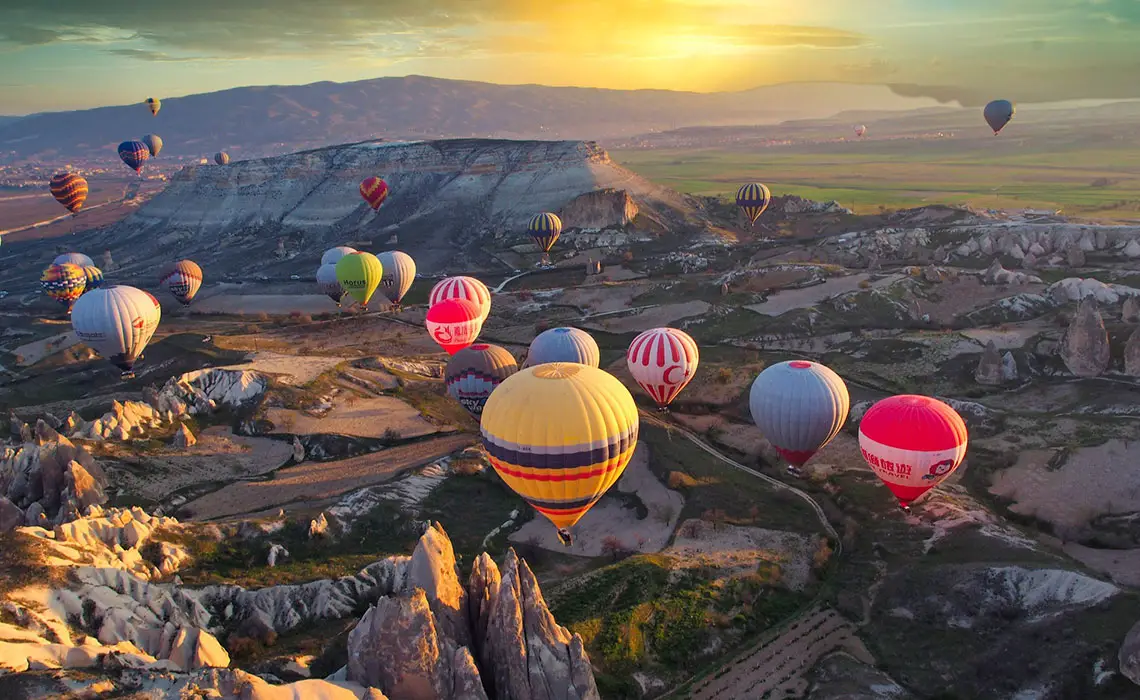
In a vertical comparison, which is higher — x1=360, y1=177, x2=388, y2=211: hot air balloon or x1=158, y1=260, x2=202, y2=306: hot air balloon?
x1=360, y1=177, x2=388, y2=211: hot air balloon

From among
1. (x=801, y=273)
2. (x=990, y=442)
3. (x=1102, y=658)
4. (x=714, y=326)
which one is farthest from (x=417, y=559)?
(x=801, y=273)

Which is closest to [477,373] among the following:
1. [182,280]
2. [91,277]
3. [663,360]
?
[663,360]

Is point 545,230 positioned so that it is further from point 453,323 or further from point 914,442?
point 914,442

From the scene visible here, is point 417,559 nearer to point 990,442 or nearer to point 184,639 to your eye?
point 184,639

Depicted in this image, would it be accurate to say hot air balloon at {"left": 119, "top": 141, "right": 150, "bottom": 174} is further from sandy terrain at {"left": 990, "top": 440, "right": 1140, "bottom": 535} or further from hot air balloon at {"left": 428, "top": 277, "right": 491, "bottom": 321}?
sandy terrain at {"left": 990, "top": 440, "right": 1140, "bottom": 535}

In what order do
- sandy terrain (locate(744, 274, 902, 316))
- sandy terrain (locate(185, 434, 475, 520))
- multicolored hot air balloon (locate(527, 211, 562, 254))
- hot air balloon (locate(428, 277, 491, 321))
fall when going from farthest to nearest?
multicolored hot air balloon (locate(527, 211, 562, 254))
sandy terrain (locate(744, 274, 902, 316))
hot air balloon (locate(428, 277, 491, 321))
sandy terrain (locate(185, 434, 475, 520))

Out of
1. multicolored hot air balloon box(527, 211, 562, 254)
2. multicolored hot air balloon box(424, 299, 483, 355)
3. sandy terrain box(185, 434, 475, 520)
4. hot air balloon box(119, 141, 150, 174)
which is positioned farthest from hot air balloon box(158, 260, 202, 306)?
hot air balloon box(119, 141, 150, 174)

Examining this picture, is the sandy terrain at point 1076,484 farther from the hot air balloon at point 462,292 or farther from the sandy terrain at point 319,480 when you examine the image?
the hot air balloon at point 462,292
